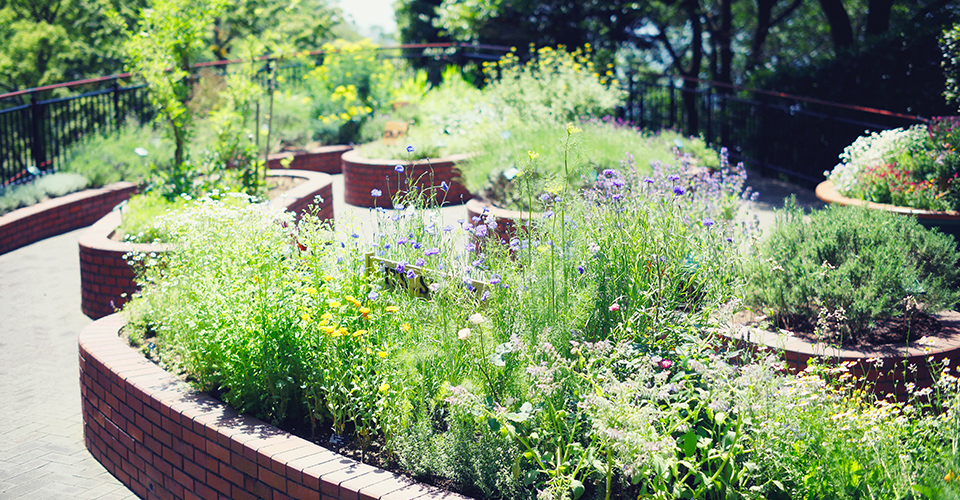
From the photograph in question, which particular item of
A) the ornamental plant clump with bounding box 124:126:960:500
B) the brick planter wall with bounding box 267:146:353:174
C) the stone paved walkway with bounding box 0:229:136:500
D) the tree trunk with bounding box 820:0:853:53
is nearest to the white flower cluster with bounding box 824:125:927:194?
the ornamental plant clump with bounding box 124:126:960:500

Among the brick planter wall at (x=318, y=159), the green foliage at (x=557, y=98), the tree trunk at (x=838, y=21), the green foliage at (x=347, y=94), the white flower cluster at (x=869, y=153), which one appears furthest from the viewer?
the tree trunk at (x=838, y=21)

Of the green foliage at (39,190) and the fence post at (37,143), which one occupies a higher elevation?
the fence post at (37,143)

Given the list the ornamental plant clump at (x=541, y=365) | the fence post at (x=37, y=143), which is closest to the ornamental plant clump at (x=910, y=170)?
the ornamental plant clump at (x=541, y=365)

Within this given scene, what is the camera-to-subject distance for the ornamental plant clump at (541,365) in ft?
9.00

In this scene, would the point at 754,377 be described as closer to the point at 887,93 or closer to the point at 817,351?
the point at 817,351

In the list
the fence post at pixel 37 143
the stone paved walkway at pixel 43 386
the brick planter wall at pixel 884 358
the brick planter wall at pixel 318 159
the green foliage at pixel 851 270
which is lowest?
the stone paved walkway at pixel 43 386

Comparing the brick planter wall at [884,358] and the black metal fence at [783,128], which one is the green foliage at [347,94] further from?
the brick planter wall at [884,358]

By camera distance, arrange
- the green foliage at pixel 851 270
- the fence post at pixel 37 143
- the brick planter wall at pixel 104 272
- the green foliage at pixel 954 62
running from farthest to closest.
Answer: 1. the fence post at pixel 37 143
2. the green foliage at pixel 954 62
3. the brick planter wall at pixel 104 272
4. the green foliage at pixel 851 270

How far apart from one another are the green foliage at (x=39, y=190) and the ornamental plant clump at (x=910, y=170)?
897cm

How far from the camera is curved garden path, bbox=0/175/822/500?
4.04 m

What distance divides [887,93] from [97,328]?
10.8 metres

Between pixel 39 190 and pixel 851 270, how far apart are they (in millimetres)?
9035

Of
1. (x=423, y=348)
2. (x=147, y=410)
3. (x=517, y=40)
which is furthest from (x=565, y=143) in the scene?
(x=517, y=40)

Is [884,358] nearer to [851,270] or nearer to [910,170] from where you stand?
[851,270]
